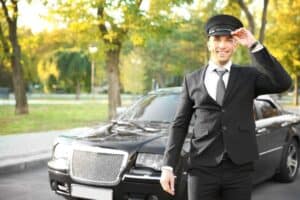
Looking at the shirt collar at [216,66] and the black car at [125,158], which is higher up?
the shirt collar at [216,66]

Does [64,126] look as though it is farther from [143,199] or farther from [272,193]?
[143,199]

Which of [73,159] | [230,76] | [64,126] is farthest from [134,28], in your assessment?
[230,76]

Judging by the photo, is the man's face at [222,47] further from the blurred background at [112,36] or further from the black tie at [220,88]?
the blurred background at [112,36]

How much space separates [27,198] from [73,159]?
5.42ft

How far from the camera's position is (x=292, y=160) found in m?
7.86

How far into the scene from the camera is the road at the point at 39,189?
6799 mm

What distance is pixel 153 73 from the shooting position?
50.7 metres

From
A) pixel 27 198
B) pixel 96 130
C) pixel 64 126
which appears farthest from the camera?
pixel 64 126

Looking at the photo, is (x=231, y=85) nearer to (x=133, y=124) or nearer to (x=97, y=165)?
(x=97, y=165)

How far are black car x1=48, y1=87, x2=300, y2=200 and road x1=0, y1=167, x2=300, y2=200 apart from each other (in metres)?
0.46

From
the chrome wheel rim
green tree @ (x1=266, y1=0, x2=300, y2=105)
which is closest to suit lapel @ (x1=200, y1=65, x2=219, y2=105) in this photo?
the chrome wheel rim

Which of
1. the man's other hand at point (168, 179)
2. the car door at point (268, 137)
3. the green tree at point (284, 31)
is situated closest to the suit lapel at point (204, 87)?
the man's other hand at point (168, 179)

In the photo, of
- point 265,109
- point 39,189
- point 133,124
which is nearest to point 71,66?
point 39,189

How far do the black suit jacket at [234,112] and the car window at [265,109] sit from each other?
13.3 ft
